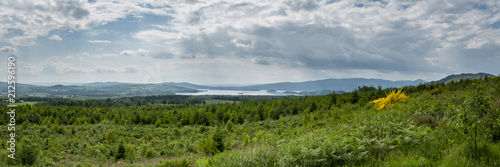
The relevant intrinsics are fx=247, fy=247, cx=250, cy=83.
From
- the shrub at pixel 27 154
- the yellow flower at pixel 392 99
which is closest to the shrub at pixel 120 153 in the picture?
the shrub at pixel 27 154

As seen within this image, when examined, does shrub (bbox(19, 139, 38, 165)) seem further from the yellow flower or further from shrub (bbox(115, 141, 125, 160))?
the yellow flower

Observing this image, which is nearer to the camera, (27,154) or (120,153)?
(27,154)

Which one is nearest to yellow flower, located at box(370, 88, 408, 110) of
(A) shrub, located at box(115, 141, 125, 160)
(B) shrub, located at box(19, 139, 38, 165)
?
(A) shrub, located at box(115, 141, 125, 160)

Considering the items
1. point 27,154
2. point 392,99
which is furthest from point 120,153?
point 392,99

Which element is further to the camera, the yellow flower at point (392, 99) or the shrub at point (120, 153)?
the shrub at point (120, 153)

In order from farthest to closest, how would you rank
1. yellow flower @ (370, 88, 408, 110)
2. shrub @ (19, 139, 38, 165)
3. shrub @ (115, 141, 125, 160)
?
shrub @ (115, 141, 125, 160), yellow flower @ (370, 88, 408, 110), shrub @ (19, 139, 38, 165)

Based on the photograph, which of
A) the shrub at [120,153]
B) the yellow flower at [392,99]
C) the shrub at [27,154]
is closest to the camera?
the shrub at [27,154]

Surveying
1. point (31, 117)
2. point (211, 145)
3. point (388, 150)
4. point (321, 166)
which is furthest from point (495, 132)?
point (31, 117)

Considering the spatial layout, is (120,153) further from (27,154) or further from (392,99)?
(392,99)

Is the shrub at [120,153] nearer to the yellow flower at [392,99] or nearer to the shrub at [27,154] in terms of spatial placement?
the shrub at [27,154]

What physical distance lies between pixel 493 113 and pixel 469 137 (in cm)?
114

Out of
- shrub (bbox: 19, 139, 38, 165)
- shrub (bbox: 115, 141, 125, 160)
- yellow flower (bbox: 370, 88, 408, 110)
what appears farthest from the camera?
shrub (bbox: 115, 141, 125, 160)

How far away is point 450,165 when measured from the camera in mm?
4285

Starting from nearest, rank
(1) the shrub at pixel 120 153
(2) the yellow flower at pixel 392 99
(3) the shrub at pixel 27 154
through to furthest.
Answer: (3) the shrub at pixel 27 154, (2) the yellow flower at pixel 392 99, (1) the shrub at pixel 120 153
